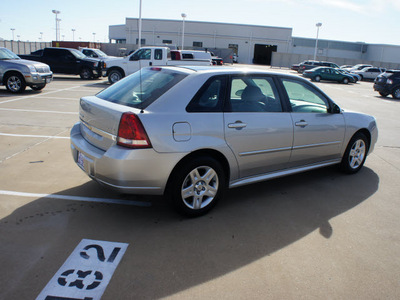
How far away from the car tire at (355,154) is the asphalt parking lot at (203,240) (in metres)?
0.22

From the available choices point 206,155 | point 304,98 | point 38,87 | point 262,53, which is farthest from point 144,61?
point 262,53

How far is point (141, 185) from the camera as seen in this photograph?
345cm

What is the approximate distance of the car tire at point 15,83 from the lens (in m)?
12.3

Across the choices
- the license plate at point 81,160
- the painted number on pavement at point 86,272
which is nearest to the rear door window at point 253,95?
the license plate at point 81,160

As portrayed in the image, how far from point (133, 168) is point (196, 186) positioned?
2.50 ft

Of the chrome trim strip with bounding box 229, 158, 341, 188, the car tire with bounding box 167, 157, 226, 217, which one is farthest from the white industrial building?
the car tire with bounding box 167, 157, 226, 217

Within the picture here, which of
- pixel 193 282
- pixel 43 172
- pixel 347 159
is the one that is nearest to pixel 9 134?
pixel 43 172

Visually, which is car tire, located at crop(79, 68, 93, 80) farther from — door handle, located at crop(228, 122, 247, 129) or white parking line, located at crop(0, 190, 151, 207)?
door handle, located at crop(228, 122, 247, 129)

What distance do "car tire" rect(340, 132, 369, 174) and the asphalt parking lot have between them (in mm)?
225

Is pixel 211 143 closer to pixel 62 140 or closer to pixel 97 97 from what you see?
pixel 97 97

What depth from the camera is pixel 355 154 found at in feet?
18.3

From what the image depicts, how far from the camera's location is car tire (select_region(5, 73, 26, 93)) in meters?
12.3

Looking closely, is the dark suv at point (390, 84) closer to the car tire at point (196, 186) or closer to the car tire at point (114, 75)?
the car tire at point (114, 75)

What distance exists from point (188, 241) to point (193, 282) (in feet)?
2.05
